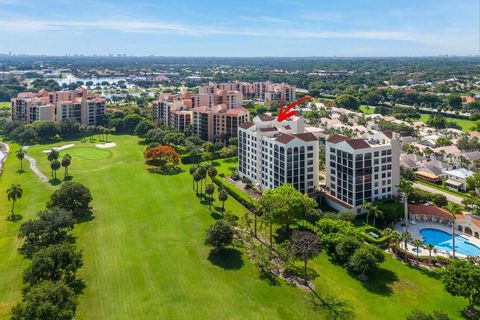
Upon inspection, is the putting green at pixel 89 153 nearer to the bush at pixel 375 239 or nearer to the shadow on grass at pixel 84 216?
the shadow on grass at pixel 84 216

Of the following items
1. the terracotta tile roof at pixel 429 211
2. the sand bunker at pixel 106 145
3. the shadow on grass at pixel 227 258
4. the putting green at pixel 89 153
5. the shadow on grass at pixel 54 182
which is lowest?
the shadow on grass at pixel 227 258

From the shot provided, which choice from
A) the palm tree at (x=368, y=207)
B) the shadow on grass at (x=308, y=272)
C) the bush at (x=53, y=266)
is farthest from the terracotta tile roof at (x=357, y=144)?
the bush at (x=53, y=266)

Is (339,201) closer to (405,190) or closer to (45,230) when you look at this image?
(405,190)

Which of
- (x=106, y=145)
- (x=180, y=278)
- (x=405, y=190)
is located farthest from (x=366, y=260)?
(x=106, y=145)

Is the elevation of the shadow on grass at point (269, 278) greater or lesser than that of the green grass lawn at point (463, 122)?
lesser

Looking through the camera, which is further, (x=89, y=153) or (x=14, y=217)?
(x=89, y=153)

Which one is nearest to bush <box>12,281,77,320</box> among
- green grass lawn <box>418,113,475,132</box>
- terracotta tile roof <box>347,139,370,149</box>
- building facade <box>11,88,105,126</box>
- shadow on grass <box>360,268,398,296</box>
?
shadow on grass <box>360,268,398,296</box>

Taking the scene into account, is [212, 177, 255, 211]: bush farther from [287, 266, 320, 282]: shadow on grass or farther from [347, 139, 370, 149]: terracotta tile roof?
[347, 139, 370, 149]: terracotta tile roof
